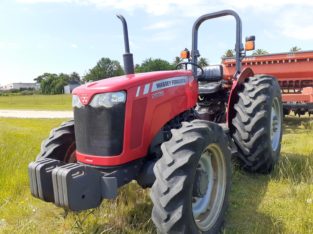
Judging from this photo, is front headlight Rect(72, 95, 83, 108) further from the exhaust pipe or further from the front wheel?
the front wheel

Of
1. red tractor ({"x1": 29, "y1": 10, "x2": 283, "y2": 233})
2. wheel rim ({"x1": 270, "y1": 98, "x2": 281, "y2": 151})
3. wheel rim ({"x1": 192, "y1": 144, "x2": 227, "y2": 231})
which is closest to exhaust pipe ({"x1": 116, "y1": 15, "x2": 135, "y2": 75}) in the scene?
red tractor ({"x1": 29, "y1": 10, "x2": 283, "y2": 233})

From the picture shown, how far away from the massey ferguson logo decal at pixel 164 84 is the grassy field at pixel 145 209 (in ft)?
3.70

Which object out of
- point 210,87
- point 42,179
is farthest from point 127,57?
point 210,87

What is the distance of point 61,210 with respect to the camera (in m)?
3.40

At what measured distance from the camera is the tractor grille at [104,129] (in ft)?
8.89

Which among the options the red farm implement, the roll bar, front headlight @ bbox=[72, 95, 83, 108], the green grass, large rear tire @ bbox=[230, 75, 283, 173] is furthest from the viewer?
the green grass

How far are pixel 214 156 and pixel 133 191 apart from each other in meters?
1.00

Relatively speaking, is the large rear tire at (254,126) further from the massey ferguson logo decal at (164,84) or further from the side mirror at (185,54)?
the side mirror at (185,54)

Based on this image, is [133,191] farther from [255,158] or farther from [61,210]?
[255,158]

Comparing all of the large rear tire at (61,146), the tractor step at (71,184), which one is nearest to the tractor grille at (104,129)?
the tractor step at (71,184)

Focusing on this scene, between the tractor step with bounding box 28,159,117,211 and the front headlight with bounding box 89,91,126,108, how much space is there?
1.68 ft

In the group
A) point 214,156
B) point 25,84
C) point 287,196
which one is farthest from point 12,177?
point 25,84

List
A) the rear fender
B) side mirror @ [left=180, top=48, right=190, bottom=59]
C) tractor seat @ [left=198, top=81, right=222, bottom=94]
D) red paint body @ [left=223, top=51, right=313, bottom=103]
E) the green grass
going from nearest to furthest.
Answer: the rear fender, tractor seat @ [left=198, top=81, right=222, bottom=94], side mirror @ [left=180, top=48, right=190, bottom=59], red paint body @ [left=223, top=51, right=313, bottom=103], the green grass

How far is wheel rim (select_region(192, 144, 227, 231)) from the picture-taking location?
2.87 m
